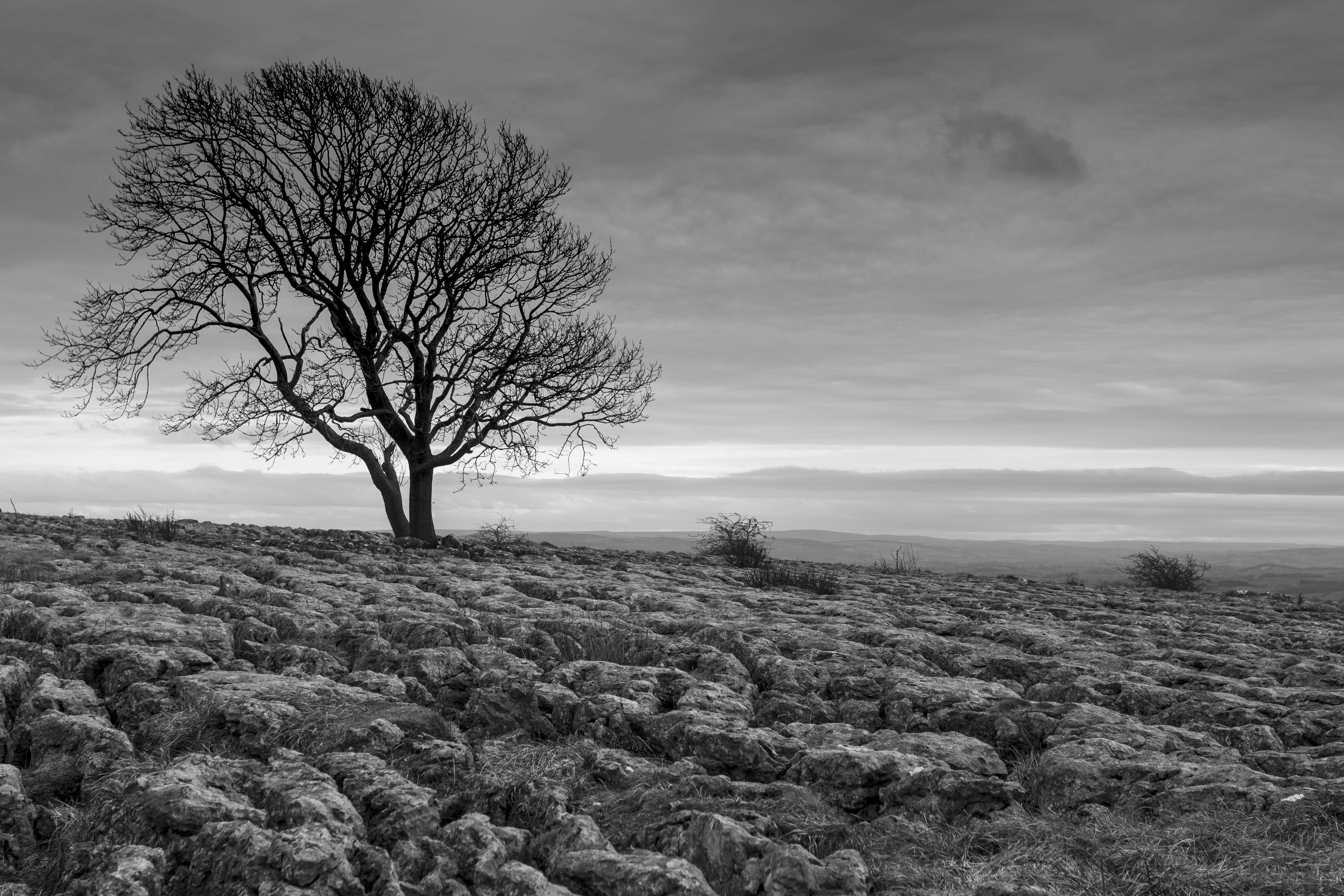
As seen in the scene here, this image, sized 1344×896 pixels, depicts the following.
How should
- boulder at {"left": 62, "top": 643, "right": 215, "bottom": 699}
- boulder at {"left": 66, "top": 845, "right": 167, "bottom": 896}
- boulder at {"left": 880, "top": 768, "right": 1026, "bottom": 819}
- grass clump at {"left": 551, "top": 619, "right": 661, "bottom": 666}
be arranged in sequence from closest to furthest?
boulder at {"left": 66, "top": 845, "right": 167, "bottom": 896}
boulder at {"left": 880, "top": 768, "right": 1026, "bottom": 819}
boulder at {"left": 62, "top": 643, "right": 215, "bottom": 699}
grass clump at {"left": 551, "top": 619, "right": 661, "bottom": 666}

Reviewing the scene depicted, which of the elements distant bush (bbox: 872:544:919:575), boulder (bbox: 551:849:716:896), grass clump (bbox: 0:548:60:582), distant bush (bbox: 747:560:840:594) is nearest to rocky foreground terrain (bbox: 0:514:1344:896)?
boulder (bbox: 551:849:716:896)

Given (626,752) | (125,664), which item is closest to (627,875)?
(626,752)

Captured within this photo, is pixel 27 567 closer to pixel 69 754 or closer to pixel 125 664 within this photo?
pixel 125 664

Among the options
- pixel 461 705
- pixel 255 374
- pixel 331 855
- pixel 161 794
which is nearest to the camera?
pixel 331 855

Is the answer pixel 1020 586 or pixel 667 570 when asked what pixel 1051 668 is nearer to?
pixel 667 570

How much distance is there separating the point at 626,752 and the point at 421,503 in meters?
15.6

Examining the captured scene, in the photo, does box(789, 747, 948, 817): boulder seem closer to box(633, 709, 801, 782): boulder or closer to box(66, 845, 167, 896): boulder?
box(633, 709, 801, 782): boulder

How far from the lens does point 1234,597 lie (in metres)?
16.6

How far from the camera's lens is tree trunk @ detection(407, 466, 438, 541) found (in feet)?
65.5

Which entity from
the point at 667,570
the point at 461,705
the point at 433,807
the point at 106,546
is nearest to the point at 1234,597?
the point at 667,570

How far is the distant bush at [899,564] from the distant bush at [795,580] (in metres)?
3.03

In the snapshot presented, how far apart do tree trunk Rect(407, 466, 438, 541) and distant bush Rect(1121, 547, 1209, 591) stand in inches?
603

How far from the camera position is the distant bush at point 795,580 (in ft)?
44.7

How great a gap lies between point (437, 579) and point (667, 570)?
15.0 ft
